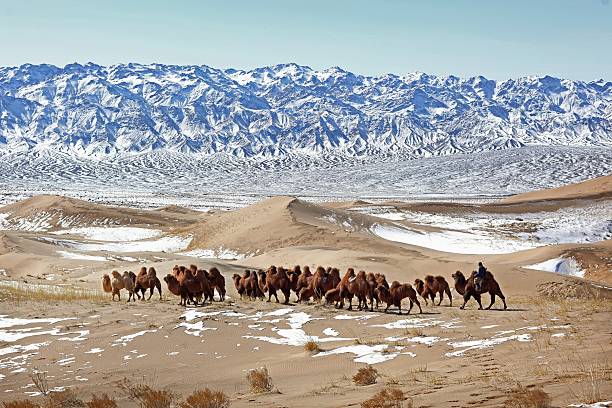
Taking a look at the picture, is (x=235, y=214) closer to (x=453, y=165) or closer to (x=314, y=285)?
(x=314, y=285)

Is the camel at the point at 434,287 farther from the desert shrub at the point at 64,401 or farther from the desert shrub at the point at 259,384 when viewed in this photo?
the desert shrub at the point at 64,401

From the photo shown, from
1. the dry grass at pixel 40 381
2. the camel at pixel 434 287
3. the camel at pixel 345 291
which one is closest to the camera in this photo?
the dry grass at pixel 40 381

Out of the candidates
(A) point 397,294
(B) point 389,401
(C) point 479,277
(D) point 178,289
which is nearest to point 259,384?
(B) point 389,401

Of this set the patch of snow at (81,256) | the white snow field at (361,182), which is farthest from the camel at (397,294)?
the white snow field at (361,182)

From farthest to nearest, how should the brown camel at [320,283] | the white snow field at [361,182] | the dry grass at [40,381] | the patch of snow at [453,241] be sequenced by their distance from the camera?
the white snow field at [361,182] < the patch of snow at [453,241] < the brown camel at [320,283] < the dry grass at [40,381]

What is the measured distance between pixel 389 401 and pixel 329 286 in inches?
490

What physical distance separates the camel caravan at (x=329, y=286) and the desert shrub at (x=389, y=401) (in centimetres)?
929

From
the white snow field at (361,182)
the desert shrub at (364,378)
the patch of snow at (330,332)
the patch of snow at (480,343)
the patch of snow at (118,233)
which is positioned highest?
the white snow field at (361,182)

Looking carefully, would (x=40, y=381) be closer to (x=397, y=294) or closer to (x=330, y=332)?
(x=330, y=332)

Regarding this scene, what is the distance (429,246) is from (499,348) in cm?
4150

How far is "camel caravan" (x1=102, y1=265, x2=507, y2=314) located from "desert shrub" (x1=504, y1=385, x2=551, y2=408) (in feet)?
32.4

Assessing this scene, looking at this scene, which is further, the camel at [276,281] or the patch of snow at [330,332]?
the camel at [276,281]

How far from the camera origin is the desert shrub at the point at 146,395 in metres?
8.78

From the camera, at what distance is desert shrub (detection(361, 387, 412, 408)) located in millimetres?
7783
